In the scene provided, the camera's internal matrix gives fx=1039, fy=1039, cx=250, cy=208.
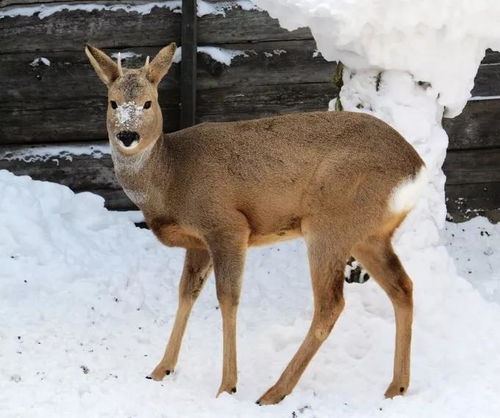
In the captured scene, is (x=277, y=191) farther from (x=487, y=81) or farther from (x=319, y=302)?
(x=487, y=81)

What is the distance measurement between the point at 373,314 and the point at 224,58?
3.03 m

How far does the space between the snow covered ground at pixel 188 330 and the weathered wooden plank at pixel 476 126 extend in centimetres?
81

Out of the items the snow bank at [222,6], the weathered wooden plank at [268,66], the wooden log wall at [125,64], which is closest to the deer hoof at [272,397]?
the wooden log wall at [125,64]

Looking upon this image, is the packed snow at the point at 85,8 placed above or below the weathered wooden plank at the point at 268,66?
above

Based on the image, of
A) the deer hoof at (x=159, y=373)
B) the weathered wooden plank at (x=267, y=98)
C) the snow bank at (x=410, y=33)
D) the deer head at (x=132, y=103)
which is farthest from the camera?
the weathered wooden plank at (x=267, y=98)

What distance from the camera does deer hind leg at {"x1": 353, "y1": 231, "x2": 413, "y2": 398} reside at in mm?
6227

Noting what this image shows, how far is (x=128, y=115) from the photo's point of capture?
603 centimetres

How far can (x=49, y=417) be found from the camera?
219 inches

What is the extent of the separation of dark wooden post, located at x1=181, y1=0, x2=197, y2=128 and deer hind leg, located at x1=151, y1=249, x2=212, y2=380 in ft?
8.68

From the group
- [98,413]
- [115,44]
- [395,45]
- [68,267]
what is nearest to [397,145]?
[395,45]

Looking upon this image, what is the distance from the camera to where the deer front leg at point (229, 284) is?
6.15 m

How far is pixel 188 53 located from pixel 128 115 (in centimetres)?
300

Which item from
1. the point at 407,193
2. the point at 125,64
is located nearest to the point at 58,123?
the point at 125,64

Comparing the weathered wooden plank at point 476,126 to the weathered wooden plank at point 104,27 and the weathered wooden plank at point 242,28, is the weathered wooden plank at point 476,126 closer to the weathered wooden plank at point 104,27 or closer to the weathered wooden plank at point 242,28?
the weathered wooden plank at point 242,28
